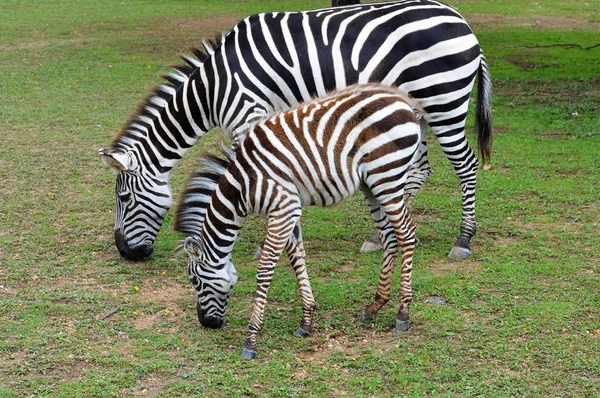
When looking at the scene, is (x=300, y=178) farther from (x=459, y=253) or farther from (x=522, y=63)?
(x=522, y=63)

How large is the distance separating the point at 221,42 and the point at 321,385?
3.64m

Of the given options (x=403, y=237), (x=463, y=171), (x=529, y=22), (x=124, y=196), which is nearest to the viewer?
Result: (x=403, y=237)

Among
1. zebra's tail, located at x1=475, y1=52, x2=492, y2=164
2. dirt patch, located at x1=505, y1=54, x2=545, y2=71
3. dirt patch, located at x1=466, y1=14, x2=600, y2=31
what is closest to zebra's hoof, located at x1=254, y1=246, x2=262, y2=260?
zebra's tail, located at x1=475, y1=52, x2=492, y2=164

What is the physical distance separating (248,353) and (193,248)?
924 millimetres

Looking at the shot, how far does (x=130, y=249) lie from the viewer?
777 centimetres

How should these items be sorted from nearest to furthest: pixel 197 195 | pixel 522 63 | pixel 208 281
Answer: pixel 208 281, pixel 197 195, pixel 522 63

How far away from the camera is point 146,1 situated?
85.1 ft

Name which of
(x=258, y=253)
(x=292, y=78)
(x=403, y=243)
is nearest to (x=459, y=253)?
(x=403, y=243)

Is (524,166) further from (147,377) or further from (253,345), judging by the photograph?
(147,377)

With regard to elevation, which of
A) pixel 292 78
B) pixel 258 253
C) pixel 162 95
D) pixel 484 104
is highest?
pixel 292 78

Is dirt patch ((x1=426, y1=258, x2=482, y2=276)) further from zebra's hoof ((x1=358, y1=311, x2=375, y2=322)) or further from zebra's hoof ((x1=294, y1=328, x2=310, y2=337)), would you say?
zebra's hoof ((x1=294, y1=328, x2=310, y2=337))

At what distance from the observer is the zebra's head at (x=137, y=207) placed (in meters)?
7.70

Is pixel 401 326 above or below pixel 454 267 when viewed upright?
above

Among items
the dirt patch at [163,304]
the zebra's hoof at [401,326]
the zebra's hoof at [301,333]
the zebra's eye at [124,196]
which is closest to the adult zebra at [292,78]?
the zebra's eye at [124,196]
